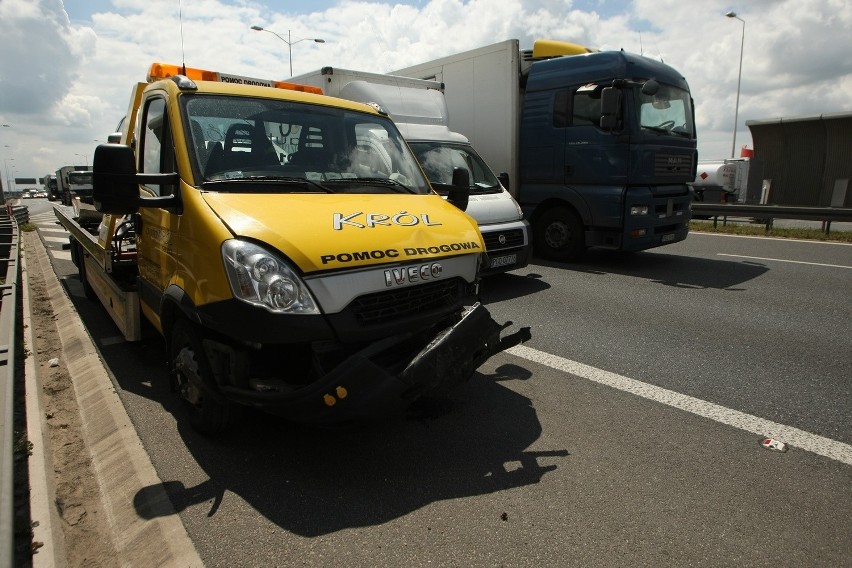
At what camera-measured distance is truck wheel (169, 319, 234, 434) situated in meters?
3.24

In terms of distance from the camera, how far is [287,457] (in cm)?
334

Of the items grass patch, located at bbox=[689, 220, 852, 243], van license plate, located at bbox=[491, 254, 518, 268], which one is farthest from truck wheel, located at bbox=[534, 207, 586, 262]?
grass patch, located at bbox=[689, 220, 852, 243]

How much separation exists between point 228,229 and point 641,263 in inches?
322

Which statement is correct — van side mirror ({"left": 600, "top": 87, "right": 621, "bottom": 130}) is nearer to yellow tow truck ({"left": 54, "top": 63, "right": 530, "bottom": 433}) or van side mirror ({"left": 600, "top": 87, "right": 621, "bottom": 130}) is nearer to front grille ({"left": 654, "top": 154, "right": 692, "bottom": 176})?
front grille ({"left": 654, "top": 154, "right": 692, "bottom": 176})

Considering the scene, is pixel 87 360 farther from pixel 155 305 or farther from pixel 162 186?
pixel 162 186

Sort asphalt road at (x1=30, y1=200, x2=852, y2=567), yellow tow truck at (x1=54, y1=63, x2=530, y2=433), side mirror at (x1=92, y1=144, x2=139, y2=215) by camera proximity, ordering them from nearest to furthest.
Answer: asphalt road at (x1=30, y1=200, x2=852, y2=567) → yellow tow truck at (x1=54, y1=63, x2=530, y2=433) → side mirror at (x1=92, y1=144, x2=139, y2=215)

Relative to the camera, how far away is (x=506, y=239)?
7.28 metres

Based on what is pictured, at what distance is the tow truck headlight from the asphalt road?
A: 1026 mm

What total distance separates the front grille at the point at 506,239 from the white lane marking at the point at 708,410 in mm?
2383

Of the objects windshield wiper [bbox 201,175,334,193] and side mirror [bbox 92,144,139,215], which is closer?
side mirror [bbox 92,144,139,215]

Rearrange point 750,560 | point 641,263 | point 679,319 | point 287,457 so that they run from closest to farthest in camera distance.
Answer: point 750,560 < point 287,457 < point 679,319 < point 641,263

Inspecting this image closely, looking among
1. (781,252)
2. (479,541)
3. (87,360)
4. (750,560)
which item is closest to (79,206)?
(87,360)

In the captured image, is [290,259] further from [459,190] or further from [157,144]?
[459,190]

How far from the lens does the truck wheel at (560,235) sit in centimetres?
937
